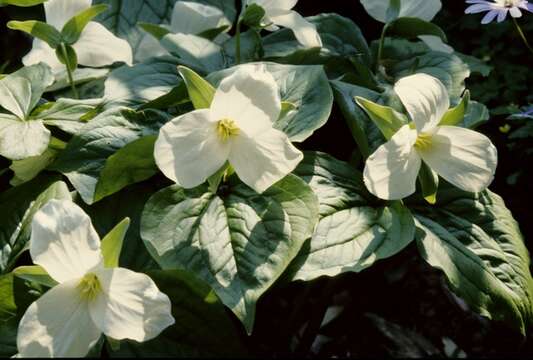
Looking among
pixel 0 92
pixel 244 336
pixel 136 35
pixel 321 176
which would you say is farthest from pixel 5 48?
pixel 321 176

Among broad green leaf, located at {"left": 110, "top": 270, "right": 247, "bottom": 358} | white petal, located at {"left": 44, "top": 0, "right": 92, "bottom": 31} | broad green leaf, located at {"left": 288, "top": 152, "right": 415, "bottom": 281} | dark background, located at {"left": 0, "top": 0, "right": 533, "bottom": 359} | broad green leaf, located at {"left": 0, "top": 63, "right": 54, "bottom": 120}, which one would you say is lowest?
dark background, located at {"left": 0, "top": 0, "right": 533, "bottom": 359}

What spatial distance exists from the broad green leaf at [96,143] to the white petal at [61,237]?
0.49ft

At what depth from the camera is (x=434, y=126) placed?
1.17 m

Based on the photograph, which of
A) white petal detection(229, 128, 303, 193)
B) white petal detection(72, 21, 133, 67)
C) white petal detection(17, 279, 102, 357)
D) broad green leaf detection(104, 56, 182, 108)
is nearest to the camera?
white petal detection(17, 279, 102, 357)

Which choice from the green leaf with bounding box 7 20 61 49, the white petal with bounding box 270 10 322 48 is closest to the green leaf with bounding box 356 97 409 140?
the white petal with bounding box 270 10 322 48

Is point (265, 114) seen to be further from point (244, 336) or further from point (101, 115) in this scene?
point (244, 336)

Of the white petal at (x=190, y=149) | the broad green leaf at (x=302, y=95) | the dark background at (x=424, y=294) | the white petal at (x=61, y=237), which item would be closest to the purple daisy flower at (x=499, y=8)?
the dark background at (x=424, y=294)

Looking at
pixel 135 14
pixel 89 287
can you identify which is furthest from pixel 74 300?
pixel 135 14

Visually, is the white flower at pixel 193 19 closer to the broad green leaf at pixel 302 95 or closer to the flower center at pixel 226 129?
the broad green leaf at pixel 302 95

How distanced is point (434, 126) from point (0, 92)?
2.26 feet

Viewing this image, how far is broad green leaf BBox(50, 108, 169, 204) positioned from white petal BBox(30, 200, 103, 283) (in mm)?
148

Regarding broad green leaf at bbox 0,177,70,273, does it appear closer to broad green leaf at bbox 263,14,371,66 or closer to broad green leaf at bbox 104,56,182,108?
broad green leaf at bbox 104,56,182,108

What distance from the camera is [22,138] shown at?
3.73ft

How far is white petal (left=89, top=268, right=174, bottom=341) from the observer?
3.20 ft
